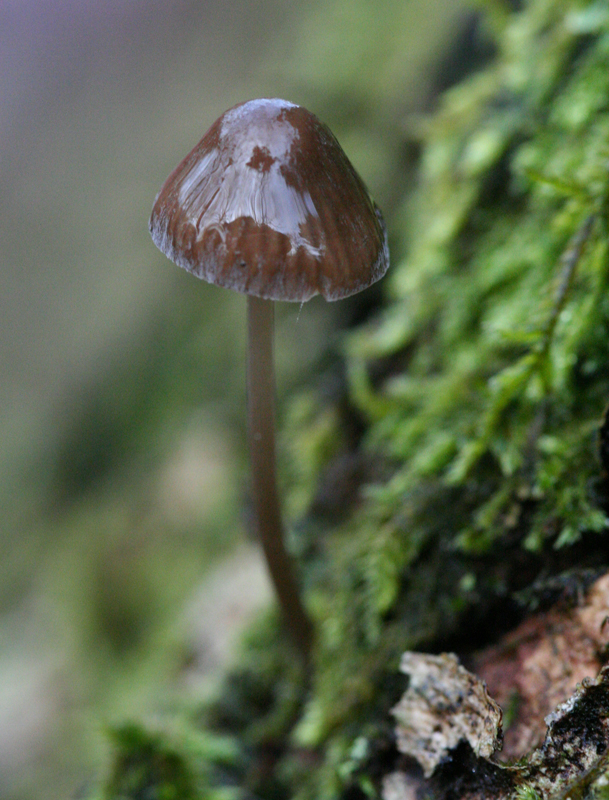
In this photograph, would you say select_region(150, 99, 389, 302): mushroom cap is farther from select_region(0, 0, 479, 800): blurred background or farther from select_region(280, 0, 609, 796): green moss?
select_region(0, 0, 479, 800): blurred background

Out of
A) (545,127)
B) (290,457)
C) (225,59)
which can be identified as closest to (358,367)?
(290,457)

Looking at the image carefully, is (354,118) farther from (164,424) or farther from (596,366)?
(596,366)

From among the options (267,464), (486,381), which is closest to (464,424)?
(486,381)

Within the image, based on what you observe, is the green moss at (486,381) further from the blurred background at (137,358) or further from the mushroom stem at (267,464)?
the blurred background at (137,358)

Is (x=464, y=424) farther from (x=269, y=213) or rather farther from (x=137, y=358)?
(x=137, y=358)

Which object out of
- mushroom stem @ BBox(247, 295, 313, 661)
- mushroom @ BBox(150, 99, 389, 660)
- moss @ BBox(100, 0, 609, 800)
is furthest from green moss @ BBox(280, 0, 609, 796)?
mushroom @ BBox(150, 99, 389, 660)

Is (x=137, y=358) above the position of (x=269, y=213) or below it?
above

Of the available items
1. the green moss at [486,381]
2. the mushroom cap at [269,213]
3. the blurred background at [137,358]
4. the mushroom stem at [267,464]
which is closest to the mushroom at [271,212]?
the mushroom cap at [269,213]
